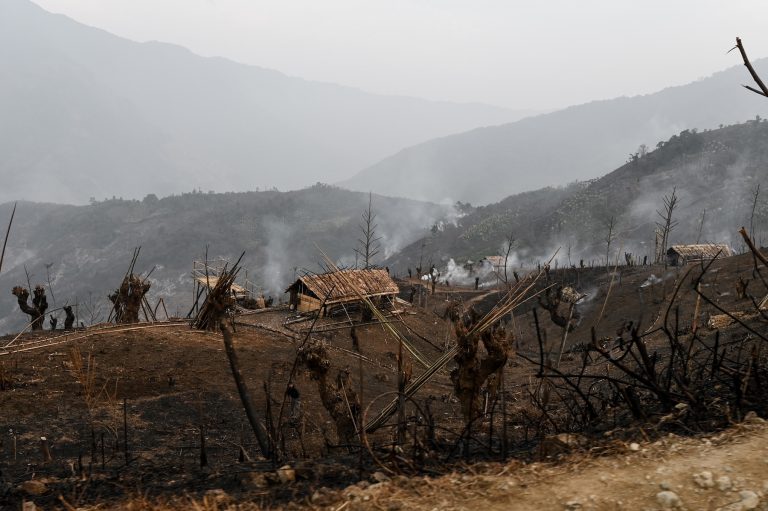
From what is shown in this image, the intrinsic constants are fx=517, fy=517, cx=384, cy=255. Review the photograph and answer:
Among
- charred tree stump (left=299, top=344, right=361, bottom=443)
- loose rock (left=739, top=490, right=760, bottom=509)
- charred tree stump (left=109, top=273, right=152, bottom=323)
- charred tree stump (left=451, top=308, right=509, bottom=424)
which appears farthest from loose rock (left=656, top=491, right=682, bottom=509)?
charred tree stump (left=109, top=273, right=152, bottom=323)

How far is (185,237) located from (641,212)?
67.7 metres

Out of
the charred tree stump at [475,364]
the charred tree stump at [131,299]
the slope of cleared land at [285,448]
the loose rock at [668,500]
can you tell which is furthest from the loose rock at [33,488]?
the charred tree stump at [131,299]

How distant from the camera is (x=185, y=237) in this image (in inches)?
3344

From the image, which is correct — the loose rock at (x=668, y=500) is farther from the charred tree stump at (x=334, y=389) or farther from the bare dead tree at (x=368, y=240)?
the charred tree stump at (x=334, y=389)

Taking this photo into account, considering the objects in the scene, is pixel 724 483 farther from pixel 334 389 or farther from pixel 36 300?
pixel 36 300

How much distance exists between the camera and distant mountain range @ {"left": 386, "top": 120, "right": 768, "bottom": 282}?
2244 inches

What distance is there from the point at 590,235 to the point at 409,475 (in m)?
64.5


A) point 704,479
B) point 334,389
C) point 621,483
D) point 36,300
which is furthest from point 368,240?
point 704,479

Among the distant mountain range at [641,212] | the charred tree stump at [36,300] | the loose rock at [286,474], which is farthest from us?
the distant mountain range at [641,212]

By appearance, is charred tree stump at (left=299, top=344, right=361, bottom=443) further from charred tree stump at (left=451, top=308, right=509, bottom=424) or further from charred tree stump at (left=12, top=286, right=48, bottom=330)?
charred tree stump at (left=12, top=286, right=48, bottom=330)

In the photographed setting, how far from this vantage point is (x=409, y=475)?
340cm

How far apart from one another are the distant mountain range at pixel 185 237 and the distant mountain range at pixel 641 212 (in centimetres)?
1589

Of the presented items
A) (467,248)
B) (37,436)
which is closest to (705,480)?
(37,436)

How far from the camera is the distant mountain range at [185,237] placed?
76.6m
